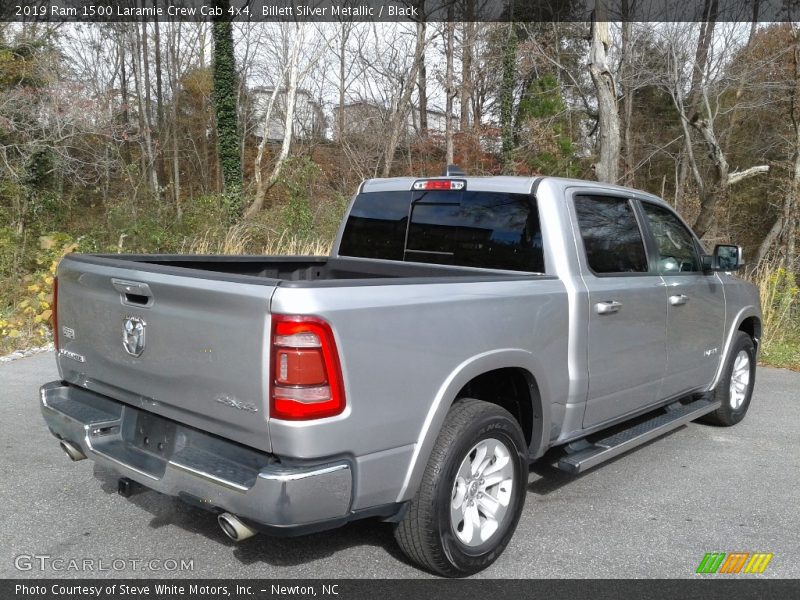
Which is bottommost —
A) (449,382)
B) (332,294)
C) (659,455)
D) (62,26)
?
(659,455)

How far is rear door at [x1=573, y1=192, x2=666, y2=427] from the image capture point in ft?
12.7

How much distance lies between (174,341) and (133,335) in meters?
0.32

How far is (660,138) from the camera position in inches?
1180

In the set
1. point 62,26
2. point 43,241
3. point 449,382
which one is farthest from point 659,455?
point 62,26

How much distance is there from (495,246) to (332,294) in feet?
5.46

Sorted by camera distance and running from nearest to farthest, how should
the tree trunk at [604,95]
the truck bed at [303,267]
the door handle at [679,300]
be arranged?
the truck bed at [303,267]
the door handle at [679,300]
the tree trunk at [604,95]

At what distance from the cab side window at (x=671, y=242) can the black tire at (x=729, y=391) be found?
0.97 meters

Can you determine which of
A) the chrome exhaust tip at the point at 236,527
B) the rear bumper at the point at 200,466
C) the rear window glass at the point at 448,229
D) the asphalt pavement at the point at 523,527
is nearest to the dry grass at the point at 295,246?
the rear window glass at the point at 448,229

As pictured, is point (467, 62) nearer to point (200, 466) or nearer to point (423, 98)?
point (423, 98)

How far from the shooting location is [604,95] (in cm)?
1370

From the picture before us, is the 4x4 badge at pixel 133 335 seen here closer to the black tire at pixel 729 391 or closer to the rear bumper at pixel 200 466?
the rear bumper at pixel 200 466

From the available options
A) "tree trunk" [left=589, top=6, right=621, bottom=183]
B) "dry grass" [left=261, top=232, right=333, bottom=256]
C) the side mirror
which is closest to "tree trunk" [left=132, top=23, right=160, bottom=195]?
"dry grass" [left=261, top=232, right=333, bottom=256]

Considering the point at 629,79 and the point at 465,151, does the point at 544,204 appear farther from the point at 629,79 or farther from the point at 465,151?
the point at 465,151

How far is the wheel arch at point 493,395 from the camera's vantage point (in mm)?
2865
